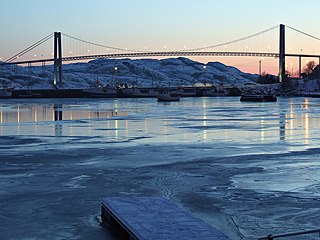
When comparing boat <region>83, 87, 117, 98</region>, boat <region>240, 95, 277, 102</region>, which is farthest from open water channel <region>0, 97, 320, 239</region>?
boat <region>83, 87, 117, 98</region>

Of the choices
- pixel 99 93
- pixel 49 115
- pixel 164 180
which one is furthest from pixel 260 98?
pixel 164 180

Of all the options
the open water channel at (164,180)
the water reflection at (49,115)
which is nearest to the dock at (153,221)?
the open water channel at (164,180)

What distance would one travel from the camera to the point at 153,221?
7672 mm

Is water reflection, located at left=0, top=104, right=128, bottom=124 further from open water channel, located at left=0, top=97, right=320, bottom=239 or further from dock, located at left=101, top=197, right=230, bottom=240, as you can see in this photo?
dock, located at left=101, top=197, right=230, bottom=240

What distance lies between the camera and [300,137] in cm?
2198

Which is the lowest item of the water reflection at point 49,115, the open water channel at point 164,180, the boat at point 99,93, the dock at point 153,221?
the open water channel at point 164,180

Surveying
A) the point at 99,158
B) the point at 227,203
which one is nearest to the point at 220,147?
the point at 99,158

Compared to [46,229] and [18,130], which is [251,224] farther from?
[18,130]

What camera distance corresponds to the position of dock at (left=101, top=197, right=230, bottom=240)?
23.0 ft

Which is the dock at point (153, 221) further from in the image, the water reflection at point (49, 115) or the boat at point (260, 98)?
the boat at point (260, 98)

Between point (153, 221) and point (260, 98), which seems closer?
point (153, 221)

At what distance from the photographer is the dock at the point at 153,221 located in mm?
7023

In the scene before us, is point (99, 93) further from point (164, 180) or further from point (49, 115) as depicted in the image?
point (164, 180)

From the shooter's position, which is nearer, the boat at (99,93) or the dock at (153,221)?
the dock at (153,221)
